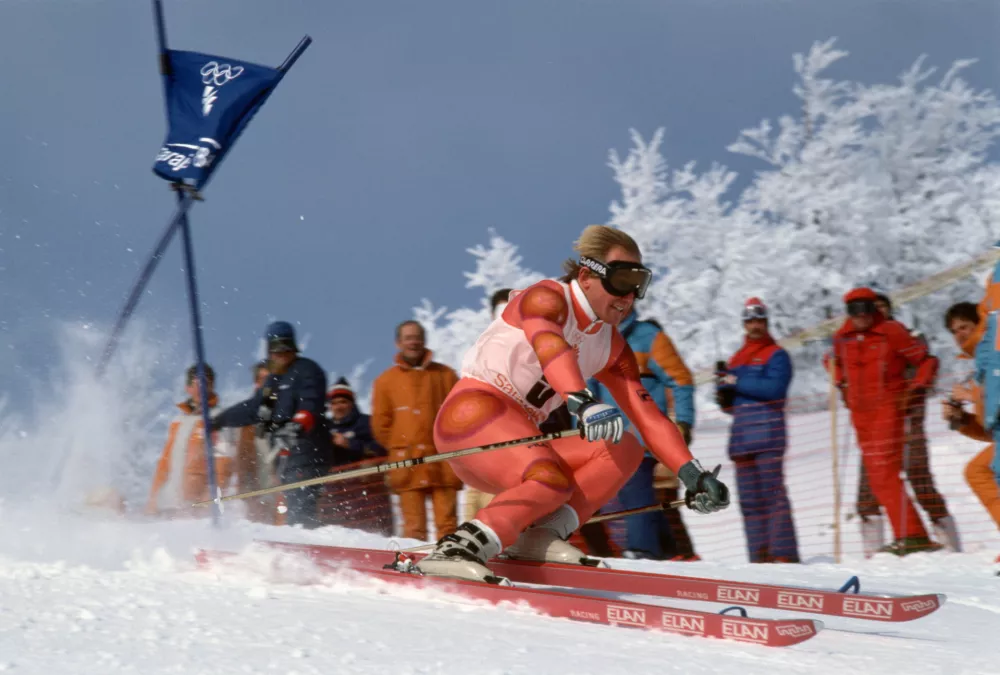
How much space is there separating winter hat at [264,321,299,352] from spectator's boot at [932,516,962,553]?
387cm

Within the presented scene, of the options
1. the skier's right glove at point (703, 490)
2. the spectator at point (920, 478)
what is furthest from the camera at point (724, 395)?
the skier's right glove at point (703, 490)

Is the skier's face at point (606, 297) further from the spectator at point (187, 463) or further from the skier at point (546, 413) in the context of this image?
the spectator at point (187, 463)

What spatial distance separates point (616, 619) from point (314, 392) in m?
3.31

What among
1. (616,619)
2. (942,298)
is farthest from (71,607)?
(942,298)

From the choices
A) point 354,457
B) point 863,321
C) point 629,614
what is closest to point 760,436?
point 863,321

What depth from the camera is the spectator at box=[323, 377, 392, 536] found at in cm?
695

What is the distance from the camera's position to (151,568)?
4.05 metres

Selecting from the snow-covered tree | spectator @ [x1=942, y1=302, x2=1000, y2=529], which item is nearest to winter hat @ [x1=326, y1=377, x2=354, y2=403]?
spectator @ [x1=942, y1=302, x2=1000, y2=529]

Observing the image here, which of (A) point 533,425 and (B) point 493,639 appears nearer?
(B) point 493,639

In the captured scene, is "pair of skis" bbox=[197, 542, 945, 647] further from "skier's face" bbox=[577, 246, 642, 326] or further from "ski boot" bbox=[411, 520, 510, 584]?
"skier's face" bbox=[577, 246, 642, 326]

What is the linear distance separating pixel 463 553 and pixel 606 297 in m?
1.06

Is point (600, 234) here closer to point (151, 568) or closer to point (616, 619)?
point (616, 619)

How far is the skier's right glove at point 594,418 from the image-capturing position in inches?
138

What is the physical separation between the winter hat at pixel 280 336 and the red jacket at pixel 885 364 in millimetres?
3282
